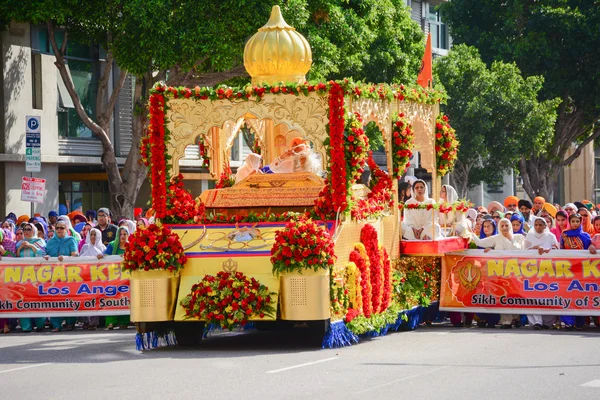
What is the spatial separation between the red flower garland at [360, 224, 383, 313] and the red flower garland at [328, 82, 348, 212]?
41.7 inches

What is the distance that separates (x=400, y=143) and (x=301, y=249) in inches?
141

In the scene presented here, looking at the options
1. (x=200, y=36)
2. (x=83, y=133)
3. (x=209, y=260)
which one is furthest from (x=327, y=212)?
(x=83, y=133)

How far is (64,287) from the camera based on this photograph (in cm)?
1823

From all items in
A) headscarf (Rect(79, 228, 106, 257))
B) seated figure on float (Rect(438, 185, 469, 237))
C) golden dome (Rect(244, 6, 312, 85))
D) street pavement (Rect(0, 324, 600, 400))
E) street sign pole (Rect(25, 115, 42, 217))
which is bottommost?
street pavement (Rect(0, 324, 600, 400))

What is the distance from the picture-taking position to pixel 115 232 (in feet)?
65.5

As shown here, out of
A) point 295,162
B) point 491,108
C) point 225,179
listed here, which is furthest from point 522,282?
point 491,108

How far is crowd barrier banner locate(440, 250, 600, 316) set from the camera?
55.5 ft

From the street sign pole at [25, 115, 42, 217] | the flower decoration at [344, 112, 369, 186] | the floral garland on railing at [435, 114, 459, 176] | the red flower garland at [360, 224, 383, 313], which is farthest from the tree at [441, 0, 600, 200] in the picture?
the flower decoration at [344, 112, 369, 186]

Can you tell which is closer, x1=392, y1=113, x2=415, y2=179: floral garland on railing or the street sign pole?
x1=392, y1=113, x2=415, y2=179: floral garland on railing

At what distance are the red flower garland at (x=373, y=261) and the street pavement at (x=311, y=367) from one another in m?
0.51

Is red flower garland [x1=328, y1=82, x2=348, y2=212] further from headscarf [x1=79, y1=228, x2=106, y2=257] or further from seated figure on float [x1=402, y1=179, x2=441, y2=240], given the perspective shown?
headscarf [x1=79, y1=228, x2=106, y2=257]

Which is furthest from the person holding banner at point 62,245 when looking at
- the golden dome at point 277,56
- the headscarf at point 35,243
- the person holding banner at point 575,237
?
the person holding banner at point 575,237

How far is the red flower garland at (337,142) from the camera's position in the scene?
1514cm

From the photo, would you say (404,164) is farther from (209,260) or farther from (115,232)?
(115,232)
